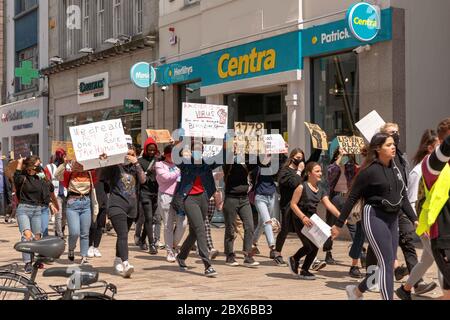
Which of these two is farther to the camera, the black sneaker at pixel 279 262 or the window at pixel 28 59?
the window at pixel 28 59

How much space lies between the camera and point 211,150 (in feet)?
32.4

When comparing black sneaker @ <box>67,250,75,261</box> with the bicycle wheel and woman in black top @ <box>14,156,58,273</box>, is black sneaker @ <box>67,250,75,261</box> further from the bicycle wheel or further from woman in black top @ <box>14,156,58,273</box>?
the bicycle wheel

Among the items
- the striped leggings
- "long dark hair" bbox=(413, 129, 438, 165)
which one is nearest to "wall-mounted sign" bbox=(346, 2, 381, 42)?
"long dark hair" bbox=(413, 129, 438, 165)

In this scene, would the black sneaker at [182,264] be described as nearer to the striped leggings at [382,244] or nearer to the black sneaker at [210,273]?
the black sneaker at [210,273]

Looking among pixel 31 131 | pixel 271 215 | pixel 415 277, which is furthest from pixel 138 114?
pixel 415 277

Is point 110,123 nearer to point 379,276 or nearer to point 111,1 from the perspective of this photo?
point 379,276

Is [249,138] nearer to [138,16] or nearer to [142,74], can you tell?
[142,74]

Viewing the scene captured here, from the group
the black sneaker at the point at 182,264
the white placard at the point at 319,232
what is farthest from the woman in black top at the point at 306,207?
the black sneaker at the point at 182,264

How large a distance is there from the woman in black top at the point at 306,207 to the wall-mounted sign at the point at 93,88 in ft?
49.1

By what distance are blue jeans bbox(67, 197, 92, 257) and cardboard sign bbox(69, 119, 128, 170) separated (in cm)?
115

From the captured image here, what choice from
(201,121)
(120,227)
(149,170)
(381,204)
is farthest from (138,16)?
(381,204)

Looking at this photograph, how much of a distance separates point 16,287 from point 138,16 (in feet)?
58.2

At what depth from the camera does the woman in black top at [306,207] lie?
8930 millimetres
